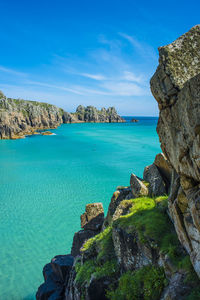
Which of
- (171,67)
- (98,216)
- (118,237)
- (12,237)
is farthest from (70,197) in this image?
(171,67)

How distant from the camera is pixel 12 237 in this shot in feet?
→ 79.2

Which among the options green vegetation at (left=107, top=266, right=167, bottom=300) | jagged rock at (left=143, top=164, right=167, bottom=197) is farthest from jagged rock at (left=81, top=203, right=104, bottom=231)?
green vegetation at (left=107, top=266, right=167, bottom=300)

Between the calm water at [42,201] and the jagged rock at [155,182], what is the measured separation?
42.1 ft

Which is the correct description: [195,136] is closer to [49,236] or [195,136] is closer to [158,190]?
[158,190]

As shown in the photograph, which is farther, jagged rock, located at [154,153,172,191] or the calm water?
the calm water

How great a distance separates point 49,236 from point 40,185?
58.2 ft

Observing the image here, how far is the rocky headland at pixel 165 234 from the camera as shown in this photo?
7.19 metres

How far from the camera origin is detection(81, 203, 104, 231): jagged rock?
20031 millimetres

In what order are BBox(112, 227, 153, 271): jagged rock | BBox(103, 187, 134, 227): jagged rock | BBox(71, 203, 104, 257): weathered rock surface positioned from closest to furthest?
1. BBox(112, 227, 153, 271): jagged rock
2. BBox(103, 187, 134, 227): jagged rock
3. BBox(71, 203, 104, 257): weathered rock surface

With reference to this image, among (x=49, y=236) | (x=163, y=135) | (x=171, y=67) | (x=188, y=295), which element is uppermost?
(x=171, y=67)

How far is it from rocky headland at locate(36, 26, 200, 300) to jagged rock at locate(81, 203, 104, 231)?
18.6 ft

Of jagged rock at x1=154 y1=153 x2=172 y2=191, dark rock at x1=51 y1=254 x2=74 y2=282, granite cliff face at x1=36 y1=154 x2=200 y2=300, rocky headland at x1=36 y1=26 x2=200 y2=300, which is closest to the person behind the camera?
rocky headland at x1=36 y1=26 x2=200 y2=300

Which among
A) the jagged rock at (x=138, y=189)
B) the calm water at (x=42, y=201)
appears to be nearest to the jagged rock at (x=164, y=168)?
the jagged rock at (x=138, y=189)

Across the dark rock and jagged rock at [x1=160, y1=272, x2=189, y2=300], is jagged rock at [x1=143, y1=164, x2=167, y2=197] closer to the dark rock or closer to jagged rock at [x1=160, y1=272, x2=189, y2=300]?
jagged rock at [x1=160, y1=272, x2=189, y2=300]
